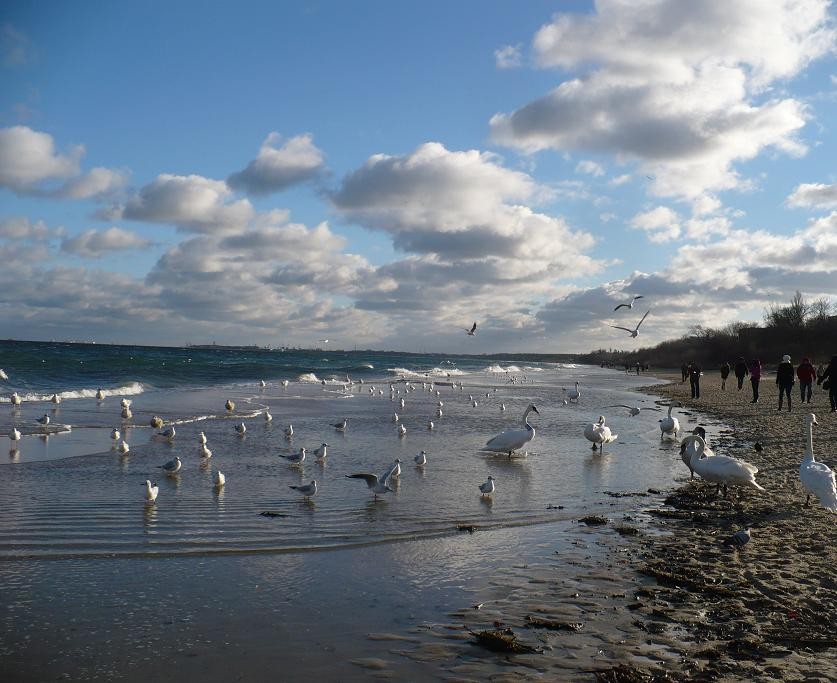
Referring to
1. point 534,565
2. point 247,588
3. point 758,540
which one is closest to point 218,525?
point 247,588

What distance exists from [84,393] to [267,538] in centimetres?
A: 2697

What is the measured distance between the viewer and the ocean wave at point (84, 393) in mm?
27836

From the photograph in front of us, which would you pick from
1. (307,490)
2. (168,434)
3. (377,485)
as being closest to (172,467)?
(307,490)

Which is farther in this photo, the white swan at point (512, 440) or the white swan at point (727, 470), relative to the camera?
the white swan at point (512, 440)

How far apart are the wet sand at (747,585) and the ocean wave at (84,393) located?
25.8 m

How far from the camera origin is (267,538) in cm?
812

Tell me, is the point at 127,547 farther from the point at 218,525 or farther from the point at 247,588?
the point at 247,588

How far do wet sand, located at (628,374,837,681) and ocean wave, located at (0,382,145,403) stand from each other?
25.8 m

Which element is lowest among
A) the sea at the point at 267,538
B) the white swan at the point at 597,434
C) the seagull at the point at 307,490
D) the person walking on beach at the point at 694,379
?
the sea at the point at 267,538

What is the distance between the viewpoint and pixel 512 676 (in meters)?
4.71

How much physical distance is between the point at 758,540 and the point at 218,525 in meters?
6.56

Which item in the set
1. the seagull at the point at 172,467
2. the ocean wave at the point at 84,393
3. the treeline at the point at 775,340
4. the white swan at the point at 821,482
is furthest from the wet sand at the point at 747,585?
the treeline at the point at 775,340

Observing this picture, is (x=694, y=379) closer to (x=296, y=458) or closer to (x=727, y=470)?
(x=727, y=470)

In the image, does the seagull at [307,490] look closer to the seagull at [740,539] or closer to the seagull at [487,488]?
the seagull at [487,488]
